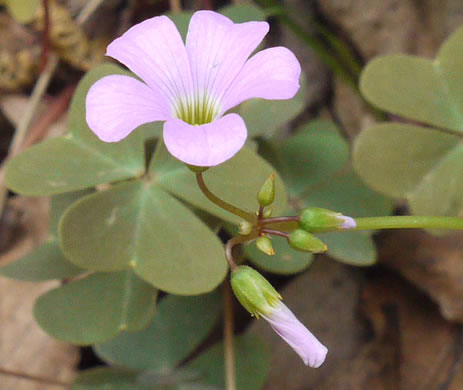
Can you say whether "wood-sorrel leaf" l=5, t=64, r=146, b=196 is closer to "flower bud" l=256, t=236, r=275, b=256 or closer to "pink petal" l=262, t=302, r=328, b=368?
"flower bud" l=256, t=236, r=275, b=256

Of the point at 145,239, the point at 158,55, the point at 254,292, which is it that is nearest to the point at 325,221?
the point at 254,292

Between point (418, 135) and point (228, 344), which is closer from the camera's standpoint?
point (418, 135)

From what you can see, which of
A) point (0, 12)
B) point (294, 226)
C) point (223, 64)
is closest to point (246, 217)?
point (294, 226)

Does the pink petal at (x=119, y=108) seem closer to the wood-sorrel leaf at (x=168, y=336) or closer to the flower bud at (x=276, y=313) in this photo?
the flower bud at (x=276, y=313)

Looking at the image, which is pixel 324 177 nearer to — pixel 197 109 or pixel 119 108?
pixel 197 109

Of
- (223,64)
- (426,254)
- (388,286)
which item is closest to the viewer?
(223,64)

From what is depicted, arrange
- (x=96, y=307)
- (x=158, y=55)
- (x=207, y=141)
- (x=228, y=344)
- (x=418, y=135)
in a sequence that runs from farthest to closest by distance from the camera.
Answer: (x=228, y=344)
(x=418, y=135)
(x=96, y=307)
(x=158, y=55)
(x=207, y=141)

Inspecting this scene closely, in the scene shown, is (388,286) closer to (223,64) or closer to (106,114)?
(223,64)
